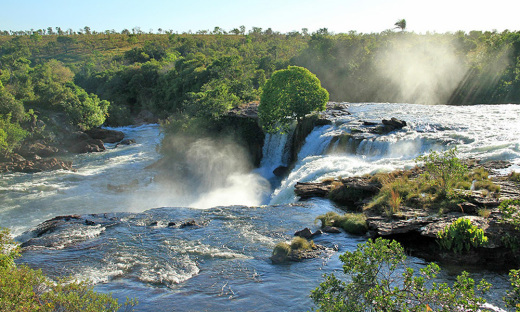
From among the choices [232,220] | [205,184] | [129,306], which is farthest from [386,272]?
[205,184]

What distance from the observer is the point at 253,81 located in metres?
59.6

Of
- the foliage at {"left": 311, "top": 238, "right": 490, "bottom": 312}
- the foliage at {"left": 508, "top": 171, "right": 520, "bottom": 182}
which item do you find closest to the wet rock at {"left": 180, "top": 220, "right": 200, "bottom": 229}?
the foliage at {"left": 311, "top": 238, "right": 490, "bottom": 312}

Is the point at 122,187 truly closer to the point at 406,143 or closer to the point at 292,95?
the point at 292,95

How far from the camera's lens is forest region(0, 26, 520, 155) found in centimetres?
4241

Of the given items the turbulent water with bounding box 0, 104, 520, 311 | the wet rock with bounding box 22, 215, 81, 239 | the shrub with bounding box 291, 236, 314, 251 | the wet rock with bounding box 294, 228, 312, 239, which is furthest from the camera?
the wet rock with bounding box 22, 215, 81, 239

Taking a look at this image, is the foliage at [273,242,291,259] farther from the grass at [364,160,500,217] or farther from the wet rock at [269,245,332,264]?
the grass at [364,160,500,217]

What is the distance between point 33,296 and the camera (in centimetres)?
775

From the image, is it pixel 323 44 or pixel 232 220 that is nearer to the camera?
pixel 232 220

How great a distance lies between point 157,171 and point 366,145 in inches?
839

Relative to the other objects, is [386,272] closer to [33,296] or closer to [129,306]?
[129,306]

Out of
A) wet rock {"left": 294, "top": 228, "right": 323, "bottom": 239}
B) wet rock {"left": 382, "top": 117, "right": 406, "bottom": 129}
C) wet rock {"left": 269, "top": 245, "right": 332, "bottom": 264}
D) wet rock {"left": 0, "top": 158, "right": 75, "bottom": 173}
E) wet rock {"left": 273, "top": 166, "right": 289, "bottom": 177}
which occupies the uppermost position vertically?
wet rock {"left": 382, "top": 117, "right": 406, "bottom": 129}

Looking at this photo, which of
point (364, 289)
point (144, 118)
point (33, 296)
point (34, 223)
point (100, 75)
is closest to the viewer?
point (364, 289)

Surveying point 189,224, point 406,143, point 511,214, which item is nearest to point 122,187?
point 189,224

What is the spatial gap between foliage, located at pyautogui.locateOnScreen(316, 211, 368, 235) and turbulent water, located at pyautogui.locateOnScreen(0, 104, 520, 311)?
488 mm
